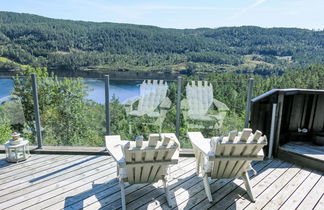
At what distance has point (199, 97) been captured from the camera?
A: 351cm

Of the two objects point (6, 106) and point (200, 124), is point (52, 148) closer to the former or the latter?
point (6, 106)

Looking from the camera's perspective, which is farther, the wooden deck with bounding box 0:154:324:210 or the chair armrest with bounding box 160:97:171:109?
the chair armrest with bounding box 160:97:171:109

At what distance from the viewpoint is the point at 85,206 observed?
2262mm

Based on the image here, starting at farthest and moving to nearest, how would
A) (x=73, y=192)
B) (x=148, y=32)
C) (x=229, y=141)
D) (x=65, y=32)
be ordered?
1. (x=148, y=32)
2. (x=65, y=32)
3. (x=73, y=192)
4. (x=229, y=141)

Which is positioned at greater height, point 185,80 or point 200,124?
point 185,80

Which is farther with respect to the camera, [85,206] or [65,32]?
[65,32]

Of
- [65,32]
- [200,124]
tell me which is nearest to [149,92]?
[200,124]

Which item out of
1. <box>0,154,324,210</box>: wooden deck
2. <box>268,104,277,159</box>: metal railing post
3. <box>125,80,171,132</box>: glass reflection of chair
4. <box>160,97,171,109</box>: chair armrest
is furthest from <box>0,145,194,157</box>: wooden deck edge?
<box>268,104,277,159</box>: metal railing post

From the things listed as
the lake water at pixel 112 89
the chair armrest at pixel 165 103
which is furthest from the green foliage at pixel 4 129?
the chair armrest at pixel 165 103

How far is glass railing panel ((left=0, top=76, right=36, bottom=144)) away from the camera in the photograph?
11.4 ft

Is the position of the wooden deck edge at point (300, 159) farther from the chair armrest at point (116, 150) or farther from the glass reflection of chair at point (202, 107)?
the chair armrest at point (116, 150)

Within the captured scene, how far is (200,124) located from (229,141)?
1.46 m

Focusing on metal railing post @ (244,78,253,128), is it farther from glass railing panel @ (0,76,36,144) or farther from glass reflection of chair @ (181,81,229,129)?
glass railing panel @ (0,76,36,144)

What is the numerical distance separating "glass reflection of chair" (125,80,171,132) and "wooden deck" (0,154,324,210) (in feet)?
2.74
